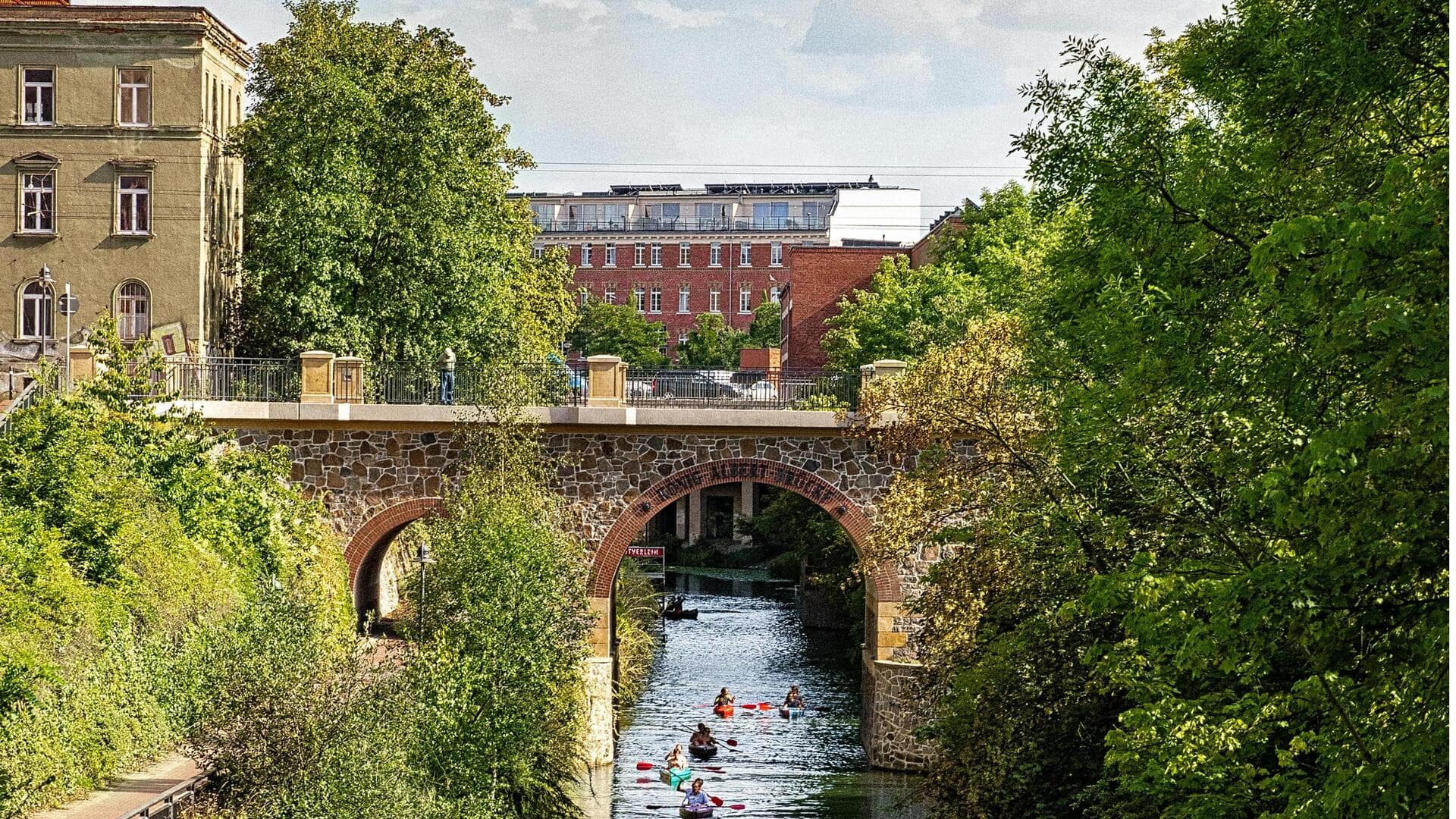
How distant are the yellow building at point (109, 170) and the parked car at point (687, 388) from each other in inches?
490

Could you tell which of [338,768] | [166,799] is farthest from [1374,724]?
[166,799]

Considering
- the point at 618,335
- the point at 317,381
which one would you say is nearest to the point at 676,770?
the point at 317,381

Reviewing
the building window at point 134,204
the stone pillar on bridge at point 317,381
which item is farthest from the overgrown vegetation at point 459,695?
the building window at point 134,204

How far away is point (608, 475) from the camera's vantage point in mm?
29484

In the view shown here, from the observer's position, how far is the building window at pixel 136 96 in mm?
37469

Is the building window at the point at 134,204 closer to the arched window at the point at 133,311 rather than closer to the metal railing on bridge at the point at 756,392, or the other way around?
the arched window at the point at 133,311

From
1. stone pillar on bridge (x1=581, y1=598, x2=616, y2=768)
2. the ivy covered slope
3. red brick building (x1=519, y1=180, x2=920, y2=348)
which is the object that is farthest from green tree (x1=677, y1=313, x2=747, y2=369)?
the ivy covered slope

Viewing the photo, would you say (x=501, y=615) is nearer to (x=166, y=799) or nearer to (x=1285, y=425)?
(x=166, y=799)

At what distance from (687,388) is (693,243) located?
6798cm

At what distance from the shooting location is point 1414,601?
9.55 meters

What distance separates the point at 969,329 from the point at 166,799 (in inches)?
390

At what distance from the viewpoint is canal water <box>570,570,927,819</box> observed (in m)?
27.9

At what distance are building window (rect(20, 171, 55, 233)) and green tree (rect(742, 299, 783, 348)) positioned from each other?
48.7 metres

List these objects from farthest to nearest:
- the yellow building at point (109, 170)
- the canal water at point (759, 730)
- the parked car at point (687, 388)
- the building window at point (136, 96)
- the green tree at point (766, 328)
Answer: the green tree at point (766, 328), the building window at point (136, 96), the yellow building at point (109, 170), the parked car at point (687, 388), the canal water at point (759, 730)
